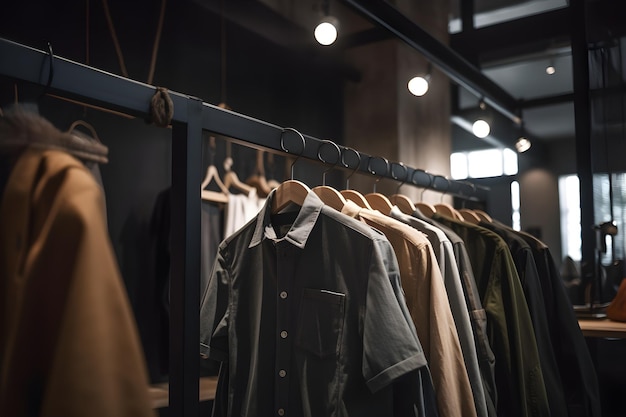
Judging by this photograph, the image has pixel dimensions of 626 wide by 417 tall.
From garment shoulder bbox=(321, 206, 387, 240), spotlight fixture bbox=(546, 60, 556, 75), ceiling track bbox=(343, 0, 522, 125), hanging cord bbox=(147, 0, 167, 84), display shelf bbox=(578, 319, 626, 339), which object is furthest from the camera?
spotlight fixture bbox=(546, 60, 556, 75)

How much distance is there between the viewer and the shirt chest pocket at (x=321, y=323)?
139cm

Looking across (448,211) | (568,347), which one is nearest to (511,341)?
(568,347)

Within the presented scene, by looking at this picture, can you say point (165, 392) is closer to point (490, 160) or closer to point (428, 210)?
point (428, 210)

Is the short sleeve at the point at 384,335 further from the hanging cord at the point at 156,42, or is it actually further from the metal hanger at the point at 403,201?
the hanging cord at the point at 156,42

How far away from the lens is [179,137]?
118cm

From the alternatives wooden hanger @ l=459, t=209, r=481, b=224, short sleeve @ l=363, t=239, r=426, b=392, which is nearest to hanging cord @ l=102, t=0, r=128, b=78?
wooden hanger @ l=459, t=209, r=481, b=224

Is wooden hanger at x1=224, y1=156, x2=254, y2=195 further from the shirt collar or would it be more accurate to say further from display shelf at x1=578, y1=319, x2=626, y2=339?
display shelf at x1=578, y1=319, x2=626, y2=339

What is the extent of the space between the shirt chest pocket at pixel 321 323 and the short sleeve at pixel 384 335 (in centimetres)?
8

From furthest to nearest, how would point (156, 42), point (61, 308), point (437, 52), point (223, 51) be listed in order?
point (223, 51), point (156, 42), point (437, 52), point (61, 308)

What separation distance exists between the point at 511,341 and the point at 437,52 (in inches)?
53.4

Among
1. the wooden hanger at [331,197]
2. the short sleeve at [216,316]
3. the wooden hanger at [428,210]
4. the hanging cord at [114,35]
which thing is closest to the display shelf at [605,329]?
the wooden hanger at [428,210]

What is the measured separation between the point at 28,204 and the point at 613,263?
2874 mm

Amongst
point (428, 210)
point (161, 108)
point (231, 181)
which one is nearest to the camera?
point (161, 108)

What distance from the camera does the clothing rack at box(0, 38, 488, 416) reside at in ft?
3.03
